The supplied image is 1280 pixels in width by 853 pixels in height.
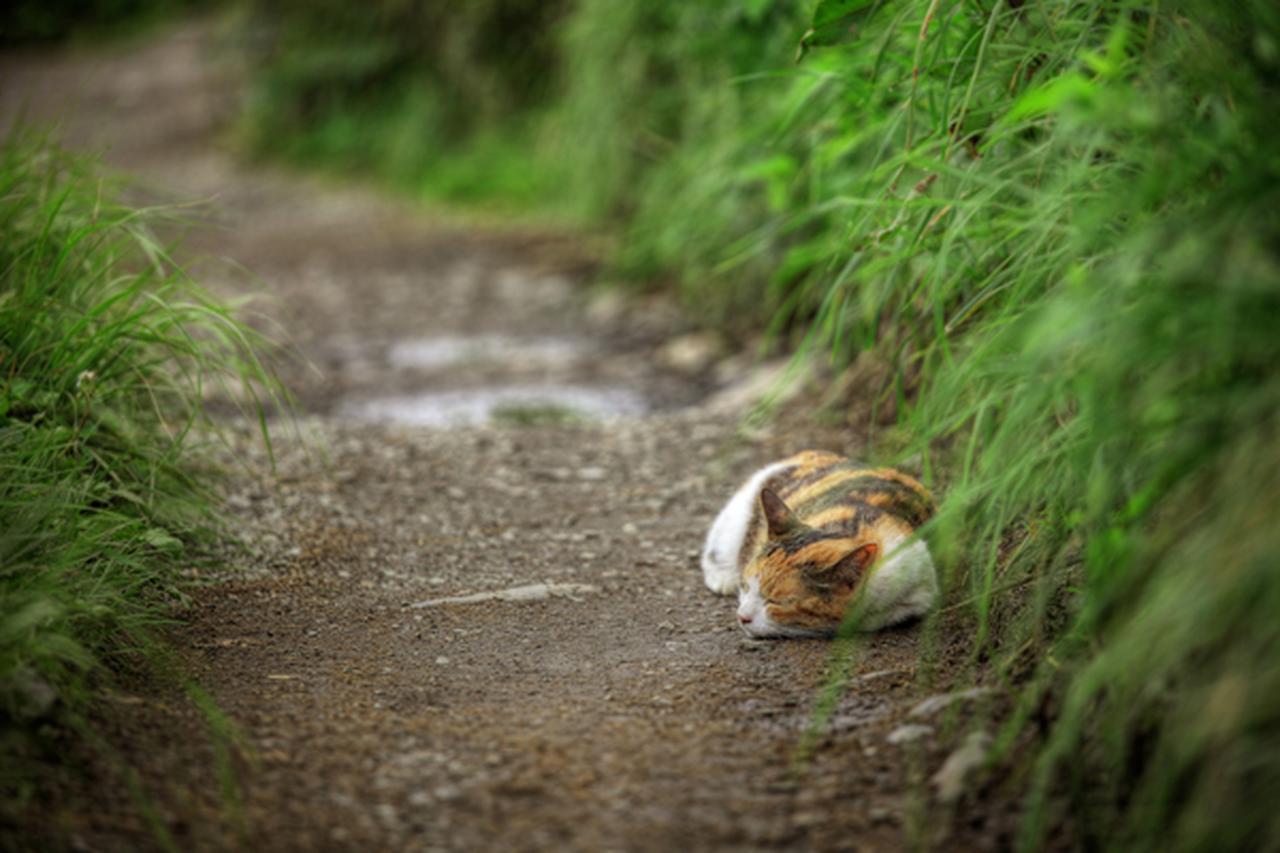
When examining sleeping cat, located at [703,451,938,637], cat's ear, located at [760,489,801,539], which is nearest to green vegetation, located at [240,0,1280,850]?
sleeping cat, located at [703,451,938,637]

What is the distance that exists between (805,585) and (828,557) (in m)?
0.08

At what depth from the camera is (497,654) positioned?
2627 millimetres

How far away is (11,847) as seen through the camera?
5.78 ft

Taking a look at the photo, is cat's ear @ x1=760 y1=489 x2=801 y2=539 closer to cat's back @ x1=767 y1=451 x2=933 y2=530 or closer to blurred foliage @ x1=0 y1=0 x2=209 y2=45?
cat's back @ x1=767 y1=451 x2=933 y2=530

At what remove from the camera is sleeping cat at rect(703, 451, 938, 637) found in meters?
Result: 2.68

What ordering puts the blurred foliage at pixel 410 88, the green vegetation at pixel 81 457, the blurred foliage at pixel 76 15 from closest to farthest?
the green vegetation at pixel 81 457
the blurred foliage at pixel 410 88
the blurred foliage at pixel 76 15

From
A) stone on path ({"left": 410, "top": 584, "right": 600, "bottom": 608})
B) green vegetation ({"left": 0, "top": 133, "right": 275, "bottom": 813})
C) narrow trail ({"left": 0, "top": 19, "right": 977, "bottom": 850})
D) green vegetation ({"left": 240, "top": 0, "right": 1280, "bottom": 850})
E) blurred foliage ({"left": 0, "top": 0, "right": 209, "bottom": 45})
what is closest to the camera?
green vegetation ({"left": 240, "top": 0, "right": 1280, "bottom": 850})

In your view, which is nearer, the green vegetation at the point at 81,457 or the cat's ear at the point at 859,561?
the green vegetation at the point at 81,457

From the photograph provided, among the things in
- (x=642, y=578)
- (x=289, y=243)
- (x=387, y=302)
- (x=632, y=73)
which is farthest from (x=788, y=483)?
(x=289, y=243)

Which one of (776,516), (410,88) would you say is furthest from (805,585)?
(410,88)

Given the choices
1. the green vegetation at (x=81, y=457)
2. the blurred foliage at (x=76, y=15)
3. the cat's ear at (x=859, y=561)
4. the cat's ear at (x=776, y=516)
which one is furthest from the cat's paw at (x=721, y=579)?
the blurred foliage at (x=76, y=15)

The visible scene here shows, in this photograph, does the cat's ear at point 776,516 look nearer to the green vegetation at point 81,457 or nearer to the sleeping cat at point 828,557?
the sleeping cat at point 828,557

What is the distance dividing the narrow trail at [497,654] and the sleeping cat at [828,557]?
71mm

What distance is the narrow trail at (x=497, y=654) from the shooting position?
6.37 ft
